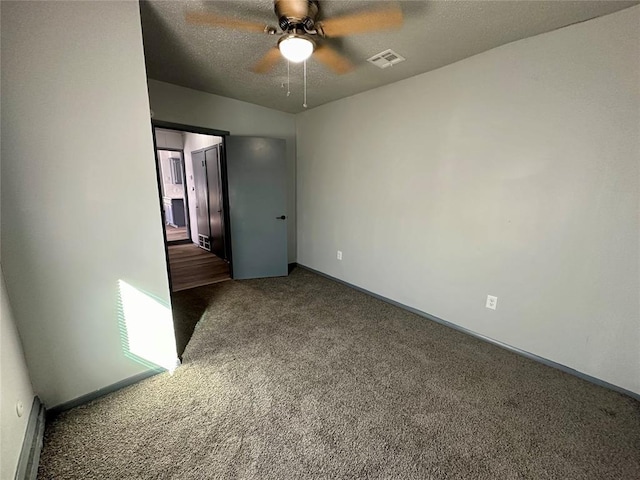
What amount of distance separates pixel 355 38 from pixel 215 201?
361 centimetres

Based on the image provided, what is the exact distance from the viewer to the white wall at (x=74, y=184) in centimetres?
127

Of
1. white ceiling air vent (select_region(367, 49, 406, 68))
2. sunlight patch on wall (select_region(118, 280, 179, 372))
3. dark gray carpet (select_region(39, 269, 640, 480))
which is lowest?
dark gray carpet (select_region(39, 269, 640, 480))

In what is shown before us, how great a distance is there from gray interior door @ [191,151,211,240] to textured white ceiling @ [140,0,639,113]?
2.24 metres

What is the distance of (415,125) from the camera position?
256cm

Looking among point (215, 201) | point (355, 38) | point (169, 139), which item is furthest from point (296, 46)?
point (169, 139)

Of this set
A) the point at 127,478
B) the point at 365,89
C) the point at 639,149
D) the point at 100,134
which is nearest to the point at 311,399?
the point at 127,478

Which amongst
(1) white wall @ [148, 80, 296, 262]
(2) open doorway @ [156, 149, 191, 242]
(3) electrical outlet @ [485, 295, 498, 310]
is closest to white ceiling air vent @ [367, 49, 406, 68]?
(1) white wall @ [148, 80, 296, 262]

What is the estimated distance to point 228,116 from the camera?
333cm

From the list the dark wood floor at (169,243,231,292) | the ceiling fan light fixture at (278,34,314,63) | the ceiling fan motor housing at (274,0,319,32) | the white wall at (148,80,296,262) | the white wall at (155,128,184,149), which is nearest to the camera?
the ceiling fan motor housing at (274,0,319,32)

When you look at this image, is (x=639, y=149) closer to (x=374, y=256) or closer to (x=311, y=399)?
(x=374, y=256)

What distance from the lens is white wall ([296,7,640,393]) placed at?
1648 millimetres

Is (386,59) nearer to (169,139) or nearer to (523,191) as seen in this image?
(523,191)

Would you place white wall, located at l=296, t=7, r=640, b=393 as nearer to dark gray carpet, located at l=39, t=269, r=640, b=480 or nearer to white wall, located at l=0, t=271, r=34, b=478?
dark gray carpet, located at l=39, t=269, r=640, b=480

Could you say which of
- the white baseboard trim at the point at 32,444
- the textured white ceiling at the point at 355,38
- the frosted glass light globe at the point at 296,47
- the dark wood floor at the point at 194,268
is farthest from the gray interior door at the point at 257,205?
the white baseboard trim at the point at 32,444
